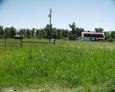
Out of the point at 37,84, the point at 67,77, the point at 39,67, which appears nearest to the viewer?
the point at 37,84

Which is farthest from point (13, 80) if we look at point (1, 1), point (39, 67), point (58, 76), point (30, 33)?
point (30, 33)

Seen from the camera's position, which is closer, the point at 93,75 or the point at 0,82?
the point at 0,82

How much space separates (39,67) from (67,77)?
215 cm

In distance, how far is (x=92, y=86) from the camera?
887 centimetres

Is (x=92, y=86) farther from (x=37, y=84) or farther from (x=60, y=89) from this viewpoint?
(x=37, y=84)

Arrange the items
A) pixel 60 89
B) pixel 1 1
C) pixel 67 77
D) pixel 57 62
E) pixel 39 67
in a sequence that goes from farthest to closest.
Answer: pixel 57 62 < pixel 39 67 < pixel 67 77 < pixel 60 89 < pixel 1 1

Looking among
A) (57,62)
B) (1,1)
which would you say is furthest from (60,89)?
(57,62)

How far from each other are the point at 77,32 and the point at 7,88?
99.6m

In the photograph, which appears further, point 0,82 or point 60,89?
point 0,82

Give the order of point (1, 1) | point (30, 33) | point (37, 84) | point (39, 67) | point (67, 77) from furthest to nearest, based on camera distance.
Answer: point (30, 33) < point (39, 67) < point (67, 77) < point (37, 84) < point (1, 1)

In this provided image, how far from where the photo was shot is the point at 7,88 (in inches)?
344

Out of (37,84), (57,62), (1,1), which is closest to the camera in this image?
(1,1)

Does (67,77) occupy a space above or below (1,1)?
below

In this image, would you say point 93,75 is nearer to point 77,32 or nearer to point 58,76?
point 58,76
